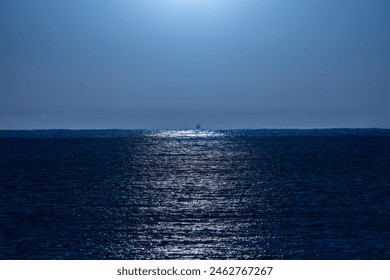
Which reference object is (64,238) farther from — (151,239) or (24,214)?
(24,214)

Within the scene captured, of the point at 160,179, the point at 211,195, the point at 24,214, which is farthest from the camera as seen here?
the point at 160,179

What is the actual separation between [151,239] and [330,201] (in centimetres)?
2462

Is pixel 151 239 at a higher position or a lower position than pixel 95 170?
lower

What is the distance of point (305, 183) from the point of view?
82.4 metres

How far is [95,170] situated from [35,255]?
216 feet

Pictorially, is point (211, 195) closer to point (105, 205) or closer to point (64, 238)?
point (105, 205)

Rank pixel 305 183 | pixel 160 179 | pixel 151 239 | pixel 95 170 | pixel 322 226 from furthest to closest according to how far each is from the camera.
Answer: pixel 95 170, pixel 160 179, pixel 305 183, pixel 322 226, pixel 151 239
